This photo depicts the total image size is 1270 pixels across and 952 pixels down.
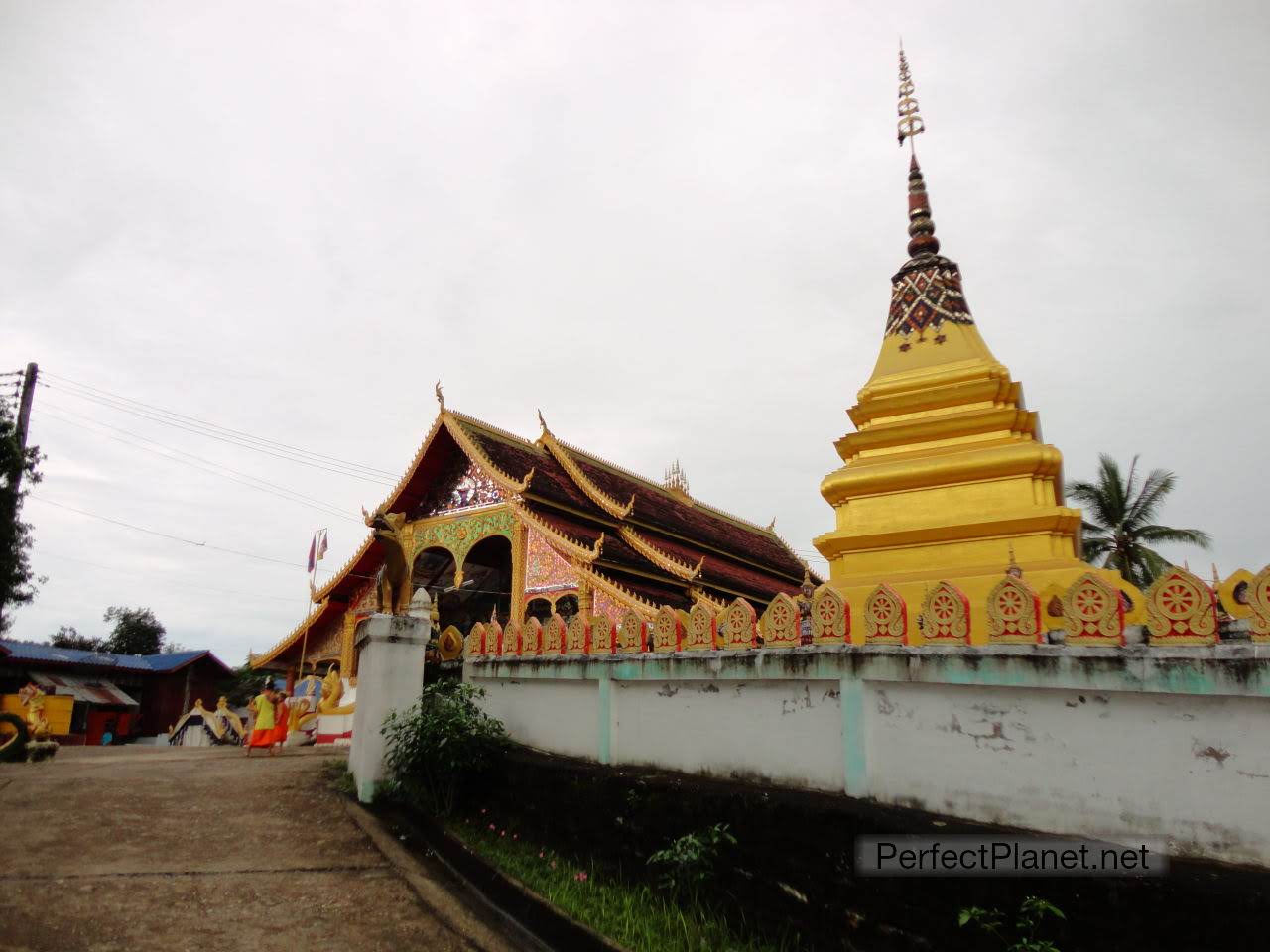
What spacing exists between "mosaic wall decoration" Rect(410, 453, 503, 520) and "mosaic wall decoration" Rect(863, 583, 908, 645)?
1012 centimetres

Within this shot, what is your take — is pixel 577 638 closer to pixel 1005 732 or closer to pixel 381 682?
pixel 381 682

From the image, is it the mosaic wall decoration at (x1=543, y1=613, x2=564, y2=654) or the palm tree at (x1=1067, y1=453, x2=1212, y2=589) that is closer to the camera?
the mosaic wall decoration at (x1=543, y1=613, x2=564, y2=654)

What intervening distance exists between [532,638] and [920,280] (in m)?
4.78

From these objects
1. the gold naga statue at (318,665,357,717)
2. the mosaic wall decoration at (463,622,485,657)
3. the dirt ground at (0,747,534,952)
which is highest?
the mosaic wall decoration at (463,622,485,657)

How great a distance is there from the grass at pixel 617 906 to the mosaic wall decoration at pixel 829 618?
4.77 ft

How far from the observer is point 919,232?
8.02 meters

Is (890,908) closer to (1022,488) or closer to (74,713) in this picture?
(1022,488)

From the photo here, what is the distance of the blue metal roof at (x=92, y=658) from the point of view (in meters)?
21.9

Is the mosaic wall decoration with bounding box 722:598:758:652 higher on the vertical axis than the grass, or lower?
higher

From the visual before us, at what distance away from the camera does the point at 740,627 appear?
15.8 feet

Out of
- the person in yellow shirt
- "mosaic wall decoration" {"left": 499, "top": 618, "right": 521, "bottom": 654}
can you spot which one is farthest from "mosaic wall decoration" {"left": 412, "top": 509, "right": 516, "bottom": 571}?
"mosaic wall decoration" {"left": 499, "top": 618, "right": 521, "bottom": 654}

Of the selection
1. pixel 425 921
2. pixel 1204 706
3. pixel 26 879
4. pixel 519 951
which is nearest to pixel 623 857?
pixel 519 951

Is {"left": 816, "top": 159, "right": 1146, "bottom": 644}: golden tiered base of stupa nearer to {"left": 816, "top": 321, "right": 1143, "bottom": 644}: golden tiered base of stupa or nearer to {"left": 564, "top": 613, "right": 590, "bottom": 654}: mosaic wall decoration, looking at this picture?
Result: {"left": 816, "top": 321, "right": 1143, "bottom": 644}: golden tiered base of stupa

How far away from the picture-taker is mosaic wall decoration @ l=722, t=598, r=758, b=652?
15.6 feet
